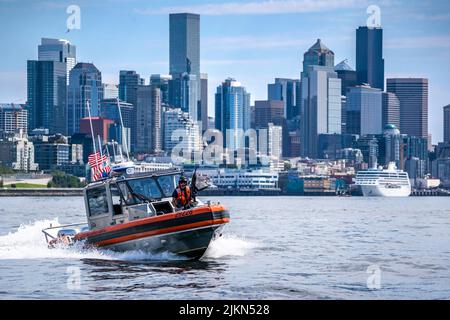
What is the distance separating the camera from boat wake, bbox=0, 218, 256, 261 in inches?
1089

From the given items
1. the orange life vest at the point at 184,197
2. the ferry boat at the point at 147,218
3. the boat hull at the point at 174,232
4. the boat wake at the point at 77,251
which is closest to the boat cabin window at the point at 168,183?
the ferry boat at the point at 147,218

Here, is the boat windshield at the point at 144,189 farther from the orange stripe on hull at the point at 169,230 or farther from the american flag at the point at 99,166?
the american flag at the point at 99,166

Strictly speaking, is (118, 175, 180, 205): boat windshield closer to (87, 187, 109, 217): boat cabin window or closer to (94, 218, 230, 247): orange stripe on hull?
(87, 187, 109, 217): boat cabin window

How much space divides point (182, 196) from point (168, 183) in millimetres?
923

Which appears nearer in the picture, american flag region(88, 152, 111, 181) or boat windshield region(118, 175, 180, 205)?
boat windshield region(118, 175, 180, 205)

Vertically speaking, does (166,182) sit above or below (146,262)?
above

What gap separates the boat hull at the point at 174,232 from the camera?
87.9 feet

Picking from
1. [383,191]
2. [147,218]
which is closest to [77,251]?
[147,218]

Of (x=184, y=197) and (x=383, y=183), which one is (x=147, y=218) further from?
(x=383, y=183)

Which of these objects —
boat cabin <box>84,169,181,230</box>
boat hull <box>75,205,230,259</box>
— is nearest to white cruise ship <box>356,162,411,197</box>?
boat cabin <box>84,169,181,230</box>
